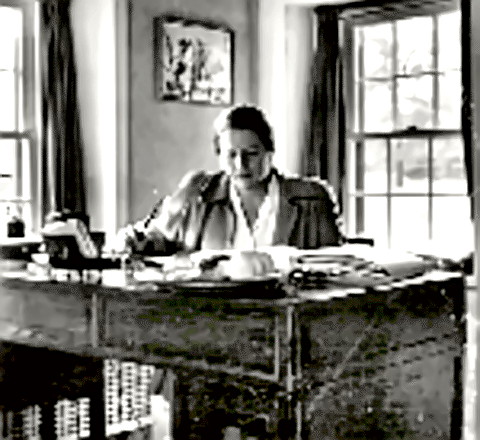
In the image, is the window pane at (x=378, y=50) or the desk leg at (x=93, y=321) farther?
the window pane at (x=378, y=50)

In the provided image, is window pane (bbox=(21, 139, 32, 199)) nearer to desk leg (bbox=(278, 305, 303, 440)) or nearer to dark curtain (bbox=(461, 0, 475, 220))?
dark curtain (bbox=(461, 0, 475, 220))

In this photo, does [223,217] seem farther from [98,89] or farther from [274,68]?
[274,68]

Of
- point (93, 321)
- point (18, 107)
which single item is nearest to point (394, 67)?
point (18, 107)

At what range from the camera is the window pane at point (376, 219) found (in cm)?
473

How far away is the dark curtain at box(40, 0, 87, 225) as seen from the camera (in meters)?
4.26

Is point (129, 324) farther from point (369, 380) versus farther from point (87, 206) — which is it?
point (87, 206)

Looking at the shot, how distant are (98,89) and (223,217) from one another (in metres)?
1.54

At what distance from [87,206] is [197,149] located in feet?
2.56

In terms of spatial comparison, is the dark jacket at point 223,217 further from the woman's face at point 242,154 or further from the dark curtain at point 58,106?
the dark curtain at point 58,106

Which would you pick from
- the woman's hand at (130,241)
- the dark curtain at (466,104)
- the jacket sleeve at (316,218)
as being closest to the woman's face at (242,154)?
the jacket sleeve at (316,218)

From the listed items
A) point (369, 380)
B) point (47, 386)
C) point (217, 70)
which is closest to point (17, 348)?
point (47, 386)

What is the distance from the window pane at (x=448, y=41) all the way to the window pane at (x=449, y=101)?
54 millimetres

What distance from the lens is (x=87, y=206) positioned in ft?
14.4

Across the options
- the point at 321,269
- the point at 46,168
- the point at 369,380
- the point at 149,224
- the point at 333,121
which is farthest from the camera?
the point at 333,121
